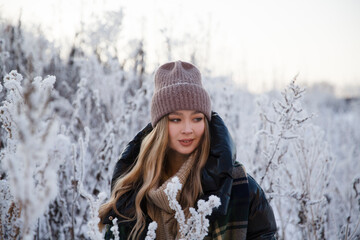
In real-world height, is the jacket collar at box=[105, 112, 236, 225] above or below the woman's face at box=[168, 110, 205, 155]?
below

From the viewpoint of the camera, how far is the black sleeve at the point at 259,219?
1604 mm

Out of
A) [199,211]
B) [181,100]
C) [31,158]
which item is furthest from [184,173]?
[31,158]

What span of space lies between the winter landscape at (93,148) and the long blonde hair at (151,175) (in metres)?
0.26

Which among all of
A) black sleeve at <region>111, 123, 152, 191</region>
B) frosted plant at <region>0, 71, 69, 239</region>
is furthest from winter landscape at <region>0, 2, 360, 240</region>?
black sleeve at <region>111, 123, 152, 191</region>

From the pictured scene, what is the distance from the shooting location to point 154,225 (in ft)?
3.77

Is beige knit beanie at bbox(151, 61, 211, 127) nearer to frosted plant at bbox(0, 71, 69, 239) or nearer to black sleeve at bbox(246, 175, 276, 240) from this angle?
black sleeve at bbox(246, 175, 276, 240)

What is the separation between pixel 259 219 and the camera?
5.30ft

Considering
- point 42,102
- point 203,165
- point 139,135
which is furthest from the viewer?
point 139,135

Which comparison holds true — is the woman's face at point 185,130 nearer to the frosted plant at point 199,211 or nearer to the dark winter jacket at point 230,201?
the dark winter jacket at point 230,201

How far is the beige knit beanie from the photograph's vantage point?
1.86 metres

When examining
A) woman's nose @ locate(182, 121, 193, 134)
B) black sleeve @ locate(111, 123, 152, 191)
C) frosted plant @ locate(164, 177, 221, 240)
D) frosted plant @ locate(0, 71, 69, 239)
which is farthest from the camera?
black sleeve @ locate(111, 123, 152, 191)

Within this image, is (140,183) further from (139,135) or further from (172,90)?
(172,90)

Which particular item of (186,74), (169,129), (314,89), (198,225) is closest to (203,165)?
(169,129)

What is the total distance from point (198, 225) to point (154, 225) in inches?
7.7
